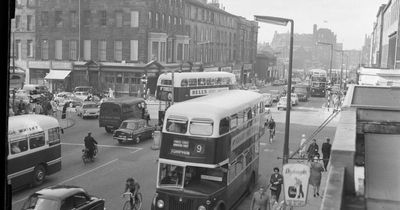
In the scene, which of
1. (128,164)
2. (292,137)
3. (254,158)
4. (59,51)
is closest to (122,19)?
(59,51)

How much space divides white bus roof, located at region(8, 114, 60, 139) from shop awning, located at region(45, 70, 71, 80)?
4388 centimetres

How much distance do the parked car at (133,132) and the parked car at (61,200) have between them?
1443cm

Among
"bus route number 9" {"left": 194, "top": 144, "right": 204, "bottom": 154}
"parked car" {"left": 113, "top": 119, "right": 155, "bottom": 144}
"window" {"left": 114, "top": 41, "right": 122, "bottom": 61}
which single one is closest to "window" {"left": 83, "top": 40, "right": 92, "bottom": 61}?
"window" {"left": 114, "top": 41, "right": 122, "bottom": 61}

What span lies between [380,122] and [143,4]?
167 ft

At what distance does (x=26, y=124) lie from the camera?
18062 millimetres

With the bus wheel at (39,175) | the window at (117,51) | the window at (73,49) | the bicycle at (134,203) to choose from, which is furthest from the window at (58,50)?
the bicycle at (134,203)

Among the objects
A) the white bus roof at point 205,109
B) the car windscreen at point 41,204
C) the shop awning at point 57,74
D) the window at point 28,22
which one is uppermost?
the window at point 28,22

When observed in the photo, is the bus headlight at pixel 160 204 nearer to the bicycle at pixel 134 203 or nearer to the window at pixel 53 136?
the bicycle at pixel 134 203

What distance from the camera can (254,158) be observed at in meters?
19.6

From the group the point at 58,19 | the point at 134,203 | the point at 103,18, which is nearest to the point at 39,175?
the point at 134,203

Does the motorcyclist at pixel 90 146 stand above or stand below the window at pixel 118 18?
below

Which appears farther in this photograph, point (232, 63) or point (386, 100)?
point (232, 63)

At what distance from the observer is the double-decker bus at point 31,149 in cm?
1709

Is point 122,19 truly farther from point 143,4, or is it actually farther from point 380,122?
point 380,122
